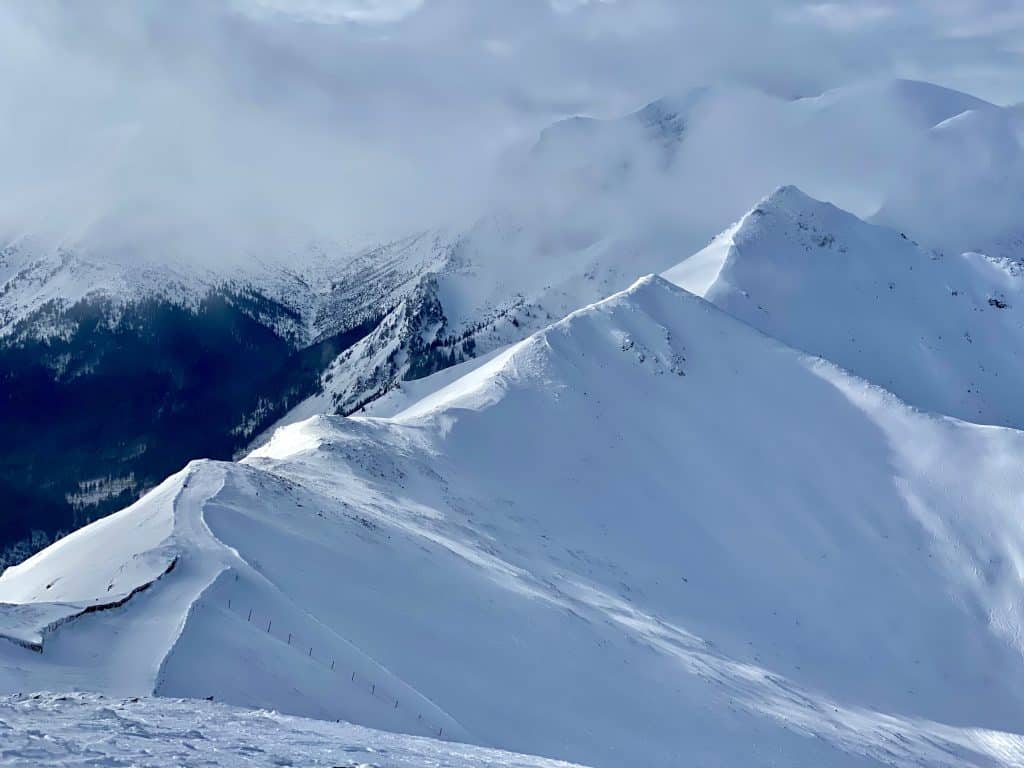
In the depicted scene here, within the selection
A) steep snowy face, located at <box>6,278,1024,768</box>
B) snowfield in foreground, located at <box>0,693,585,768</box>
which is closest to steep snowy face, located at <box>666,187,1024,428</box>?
steep snowy face, located at <box>6,278,1024,768</box>

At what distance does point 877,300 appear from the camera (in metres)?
119

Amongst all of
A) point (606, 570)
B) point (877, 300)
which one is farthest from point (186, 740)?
point (877, 300)

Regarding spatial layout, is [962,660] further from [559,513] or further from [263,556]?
[263,556]

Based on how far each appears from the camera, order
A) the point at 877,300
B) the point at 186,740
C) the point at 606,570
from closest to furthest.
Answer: the point at 186,740 → the point at 606,570 → the point at 877,300

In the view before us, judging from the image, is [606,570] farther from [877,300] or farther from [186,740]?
[877,300]

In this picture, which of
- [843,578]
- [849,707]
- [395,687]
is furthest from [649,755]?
[843,578]

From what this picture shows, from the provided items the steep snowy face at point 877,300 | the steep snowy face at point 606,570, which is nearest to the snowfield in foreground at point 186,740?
the steep snowy face at point 606,570

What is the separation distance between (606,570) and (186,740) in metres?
43.7

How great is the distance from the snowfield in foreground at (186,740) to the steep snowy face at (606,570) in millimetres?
2915

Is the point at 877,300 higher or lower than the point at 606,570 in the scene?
higher

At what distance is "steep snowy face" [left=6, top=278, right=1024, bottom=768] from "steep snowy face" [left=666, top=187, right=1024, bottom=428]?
2353 centimetres

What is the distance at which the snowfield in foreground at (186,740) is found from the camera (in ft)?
52.2

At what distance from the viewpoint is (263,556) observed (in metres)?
34.4

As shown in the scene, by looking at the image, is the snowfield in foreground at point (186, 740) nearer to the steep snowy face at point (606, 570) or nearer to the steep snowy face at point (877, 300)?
the steep snowy face at point (606, 570)
